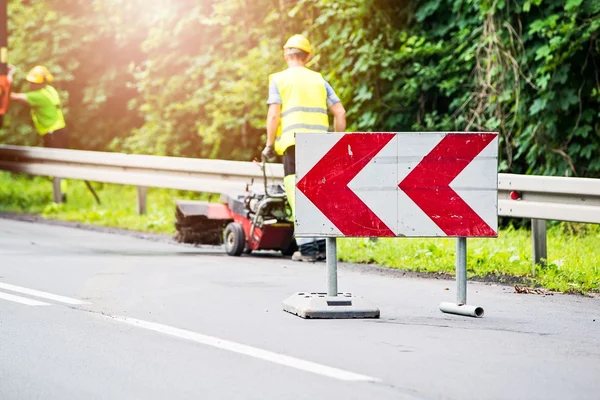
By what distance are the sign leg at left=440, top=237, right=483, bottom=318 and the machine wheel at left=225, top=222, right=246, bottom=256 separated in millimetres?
3971

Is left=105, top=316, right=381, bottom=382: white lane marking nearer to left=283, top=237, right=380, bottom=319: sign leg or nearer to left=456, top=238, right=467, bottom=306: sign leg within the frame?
left=283, top=237, right=380, bottom=319: sign leg

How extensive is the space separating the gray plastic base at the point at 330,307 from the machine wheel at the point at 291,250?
3.86m

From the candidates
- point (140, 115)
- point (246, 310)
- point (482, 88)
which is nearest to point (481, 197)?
point (246, 310)

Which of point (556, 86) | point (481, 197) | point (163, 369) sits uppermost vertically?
point (556, 86)

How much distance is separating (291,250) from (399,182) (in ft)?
13.3

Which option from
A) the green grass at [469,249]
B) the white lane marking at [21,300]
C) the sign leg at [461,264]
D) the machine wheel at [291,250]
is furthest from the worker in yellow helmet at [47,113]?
the sign leg at [461,264]

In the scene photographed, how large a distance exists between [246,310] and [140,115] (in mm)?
14797

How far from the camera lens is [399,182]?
8602 millimetres

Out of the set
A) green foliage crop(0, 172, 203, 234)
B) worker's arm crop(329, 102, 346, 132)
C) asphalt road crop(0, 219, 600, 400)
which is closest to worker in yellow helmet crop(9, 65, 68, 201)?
green foliage crop(0, 172, 203, 234)

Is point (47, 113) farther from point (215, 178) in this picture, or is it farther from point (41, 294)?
point (41, 294)

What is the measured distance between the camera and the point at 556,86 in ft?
45.9

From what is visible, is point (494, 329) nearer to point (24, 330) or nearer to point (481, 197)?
point (481, 197)

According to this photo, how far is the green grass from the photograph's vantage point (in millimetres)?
10297

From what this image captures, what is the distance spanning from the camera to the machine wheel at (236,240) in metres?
12.3
